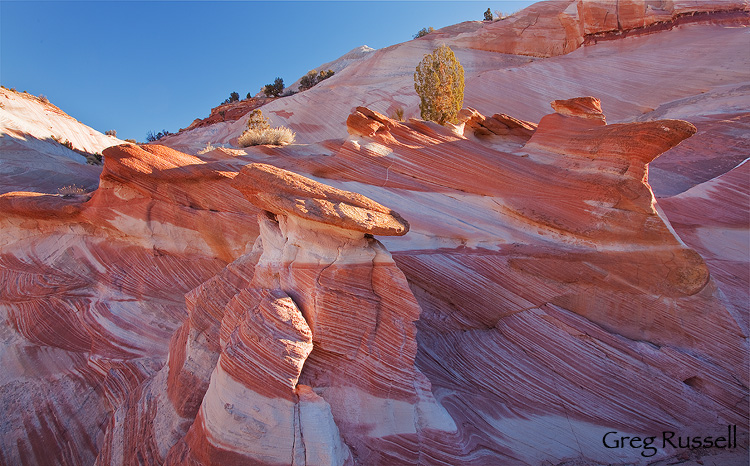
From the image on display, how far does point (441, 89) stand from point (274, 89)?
28743 millimetres

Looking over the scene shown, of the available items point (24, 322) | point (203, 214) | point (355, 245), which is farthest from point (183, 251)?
point (355, 245)

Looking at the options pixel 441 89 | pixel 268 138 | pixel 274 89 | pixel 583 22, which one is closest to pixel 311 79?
pixel 274 89

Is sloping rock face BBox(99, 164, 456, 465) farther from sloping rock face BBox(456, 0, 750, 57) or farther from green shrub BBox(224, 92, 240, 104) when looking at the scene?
green shrub BBox(224, 92, 240, 104)

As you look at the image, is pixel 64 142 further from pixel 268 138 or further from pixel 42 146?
pixel 268 138

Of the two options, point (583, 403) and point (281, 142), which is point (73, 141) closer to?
point (281, 142)

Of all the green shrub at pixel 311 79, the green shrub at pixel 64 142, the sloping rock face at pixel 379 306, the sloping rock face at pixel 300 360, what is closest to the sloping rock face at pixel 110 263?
the sloping rock face at pixel 379 306

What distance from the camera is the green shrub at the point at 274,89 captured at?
132 feet

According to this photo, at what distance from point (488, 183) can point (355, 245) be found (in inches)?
152

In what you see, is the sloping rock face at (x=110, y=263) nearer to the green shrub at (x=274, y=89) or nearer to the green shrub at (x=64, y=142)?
the green shrub at (x=64, y=142)

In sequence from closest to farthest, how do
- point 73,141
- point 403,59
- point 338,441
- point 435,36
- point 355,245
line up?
point 338,441
point 355,245
point 73,141
point 403,59
point 435,36

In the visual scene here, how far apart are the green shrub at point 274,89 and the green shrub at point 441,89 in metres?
27.0

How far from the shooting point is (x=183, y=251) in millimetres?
8023

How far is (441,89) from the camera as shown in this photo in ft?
53.9

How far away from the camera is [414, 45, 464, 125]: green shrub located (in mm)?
16406
